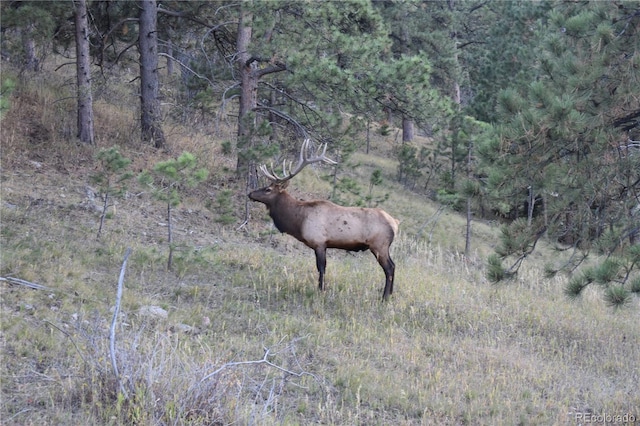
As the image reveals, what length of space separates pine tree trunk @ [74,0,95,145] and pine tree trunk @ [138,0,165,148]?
58.9 inches

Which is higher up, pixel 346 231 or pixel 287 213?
pixel 287 213

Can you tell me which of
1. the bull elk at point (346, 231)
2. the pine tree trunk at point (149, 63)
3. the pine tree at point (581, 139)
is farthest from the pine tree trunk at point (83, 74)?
the pine tree at point (581, 139)

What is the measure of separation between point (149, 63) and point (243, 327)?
8.78 meters

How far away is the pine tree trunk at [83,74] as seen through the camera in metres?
13.7

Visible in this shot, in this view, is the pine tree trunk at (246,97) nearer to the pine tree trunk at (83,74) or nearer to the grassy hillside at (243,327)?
the grassy hillside at (243,327)

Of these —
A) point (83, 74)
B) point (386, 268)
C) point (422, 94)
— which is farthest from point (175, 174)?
point (83, 74)

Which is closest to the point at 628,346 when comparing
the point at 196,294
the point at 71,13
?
the point at 196,294

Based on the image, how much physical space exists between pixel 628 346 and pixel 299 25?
27.7ft

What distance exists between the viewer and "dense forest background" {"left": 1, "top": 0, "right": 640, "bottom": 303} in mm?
8008

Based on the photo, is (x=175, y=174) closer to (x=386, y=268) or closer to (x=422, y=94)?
(x=386, y=268)

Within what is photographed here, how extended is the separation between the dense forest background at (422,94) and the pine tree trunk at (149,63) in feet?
0.10

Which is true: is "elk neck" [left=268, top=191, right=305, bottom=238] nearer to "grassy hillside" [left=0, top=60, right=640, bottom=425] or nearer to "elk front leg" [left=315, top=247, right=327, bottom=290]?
"elk front leg" [left=315, top=247, right=327, bottom=290]

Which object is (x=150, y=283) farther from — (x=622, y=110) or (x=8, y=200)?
(x=622, y=110)

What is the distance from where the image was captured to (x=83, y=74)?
14.0m
